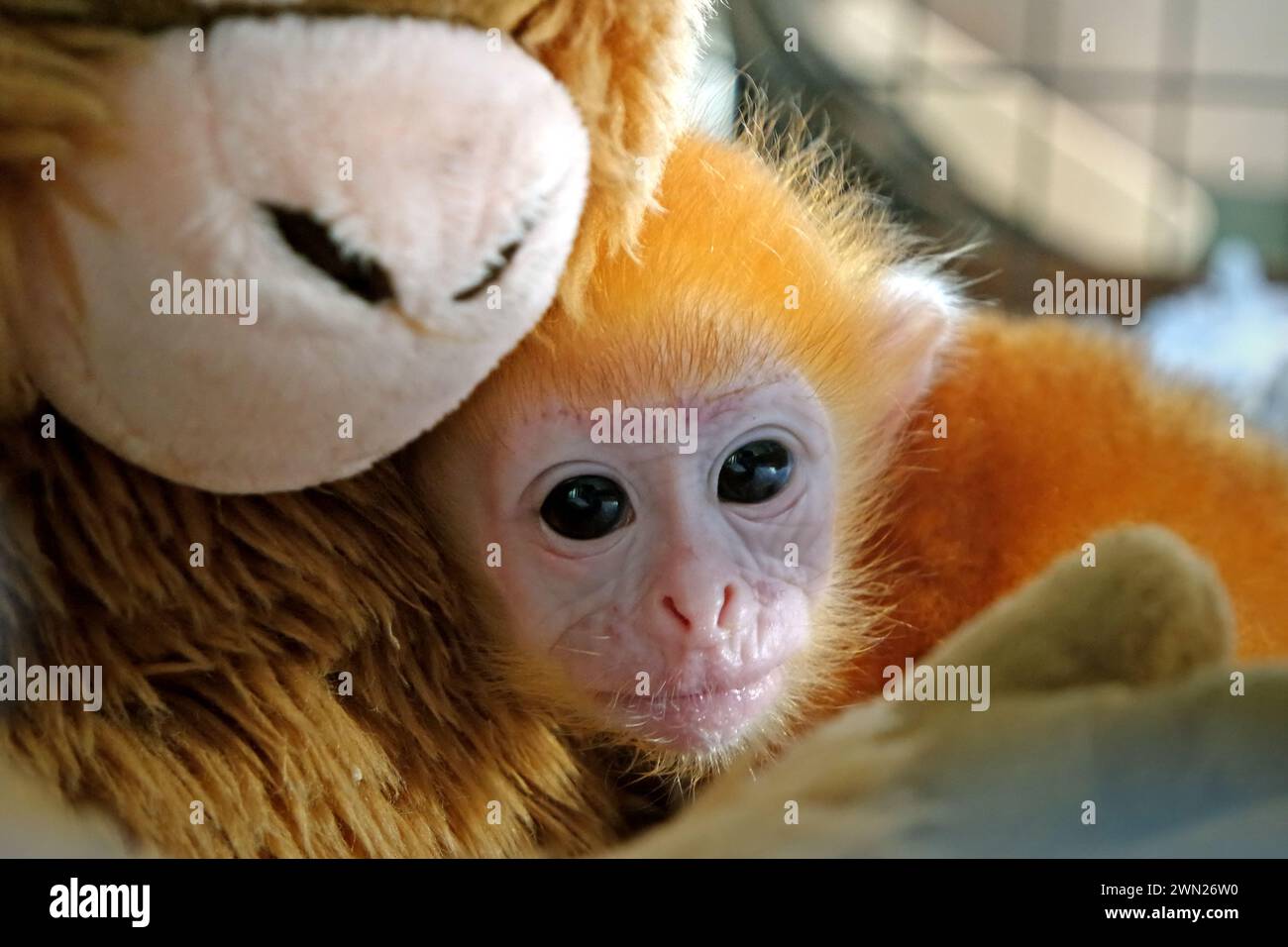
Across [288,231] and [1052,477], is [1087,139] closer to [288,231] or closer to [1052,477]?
[1052,477]

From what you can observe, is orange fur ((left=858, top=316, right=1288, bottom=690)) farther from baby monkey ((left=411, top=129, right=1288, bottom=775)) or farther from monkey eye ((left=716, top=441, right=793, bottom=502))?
monkey eye ((left=716, top=441, right=793, bottom=502))

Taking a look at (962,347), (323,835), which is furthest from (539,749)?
(962,347)

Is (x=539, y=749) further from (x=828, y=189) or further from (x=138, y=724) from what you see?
(x=828, y=189)

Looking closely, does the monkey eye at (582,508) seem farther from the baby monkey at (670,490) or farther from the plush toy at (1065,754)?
the plush toy at (1065,754)

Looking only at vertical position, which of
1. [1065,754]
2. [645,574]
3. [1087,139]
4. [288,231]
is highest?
[1087,139]

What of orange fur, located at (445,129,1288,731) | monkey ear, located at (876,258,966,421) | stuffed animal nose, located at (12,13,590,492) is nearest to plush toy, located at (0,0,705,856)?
stuffed animal nose, located at (12,13,590,492)

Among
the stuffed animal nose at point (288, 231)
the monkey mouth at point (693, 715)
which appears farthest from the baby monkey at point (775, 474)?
the stuffed animal nose at point (288, 231)

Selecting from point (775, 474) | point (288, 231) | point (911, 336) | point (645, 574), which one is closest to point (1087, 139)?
point (911, 336)
